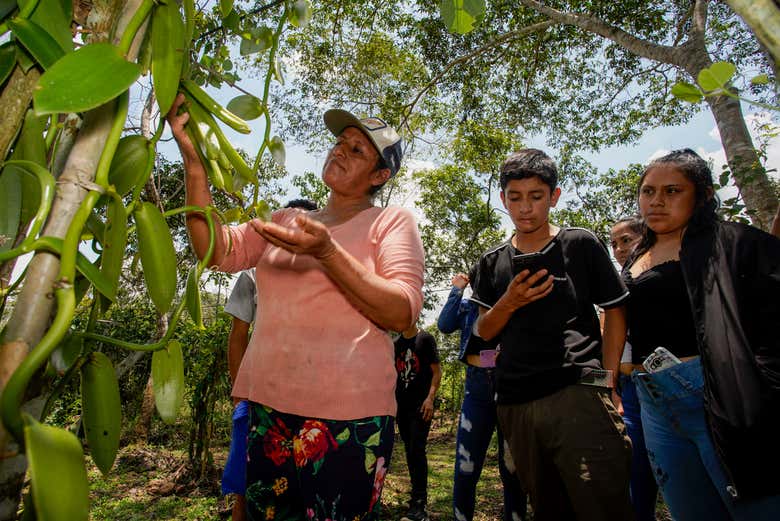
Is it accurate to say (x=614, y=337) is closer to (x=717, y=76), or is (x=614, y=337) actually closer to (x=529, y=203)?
(x=529, y=203)

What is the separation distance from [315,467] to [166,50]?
690mm

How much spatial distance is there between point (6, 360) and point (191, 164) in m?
0.53

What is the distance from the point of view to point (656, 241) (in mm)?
1302

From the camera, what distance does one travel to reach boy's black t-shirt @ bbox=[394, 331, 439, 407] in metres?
2.74

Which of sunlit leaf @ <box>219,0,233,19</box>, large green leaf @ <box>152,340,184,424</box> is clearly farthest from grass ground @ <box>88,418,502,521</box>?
sunlit leaf @ <box>219,0,233,19</box>

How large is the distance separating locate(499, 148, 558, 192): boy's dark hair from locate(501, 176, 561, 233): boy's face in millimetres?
12

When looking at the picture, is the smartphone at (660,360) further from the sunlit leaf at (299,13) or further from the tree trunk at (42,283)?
the tree trunk at (42,283)

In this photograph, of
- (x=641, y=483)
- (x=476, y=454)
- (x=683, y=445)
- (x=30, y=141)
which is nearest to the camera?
(x=30, y=141)

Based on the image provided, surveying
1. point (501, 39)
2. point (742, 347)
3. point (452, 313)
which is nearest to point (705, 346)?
point (742, 347)

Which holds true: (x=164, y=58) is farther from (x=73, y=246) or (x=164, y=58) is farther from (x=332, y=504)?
(x=332, y=504)

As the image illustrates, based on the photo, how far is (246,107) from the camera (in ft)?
1.69

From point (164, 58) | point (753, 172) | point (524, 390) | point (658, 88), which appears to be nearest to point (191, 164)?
point (164, 58)

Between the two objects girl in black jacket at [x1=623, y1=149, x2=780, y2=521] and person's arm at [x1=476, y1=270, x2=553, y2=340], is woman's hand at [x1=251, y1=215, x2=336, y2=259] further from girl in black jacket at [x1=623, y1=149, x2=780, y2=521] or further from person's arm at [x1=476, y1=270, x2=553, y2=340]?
girl in black jacket at [x1=623, y1=149, x2=780, y2=521]

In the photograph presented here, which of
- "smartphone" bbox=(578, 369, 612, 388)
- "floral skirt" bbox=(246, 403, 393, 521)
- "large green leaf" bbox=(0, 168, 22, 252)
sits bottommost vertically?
"floral skirt" bbox=(246, 403, 393, 521)
